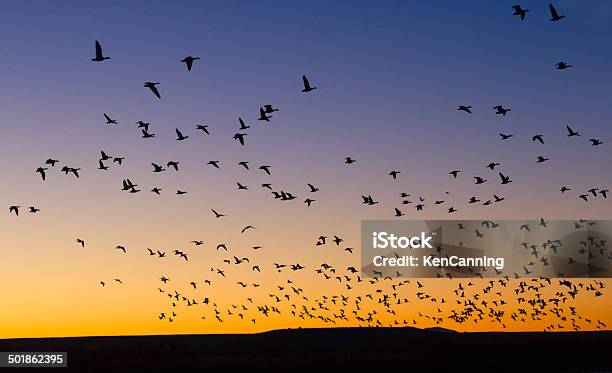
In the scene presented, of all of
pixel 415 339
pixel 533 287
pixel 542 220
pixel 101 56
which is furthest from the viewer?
pixel 415 339

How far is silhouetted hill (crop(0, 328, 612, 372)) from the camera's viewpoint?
370 feet

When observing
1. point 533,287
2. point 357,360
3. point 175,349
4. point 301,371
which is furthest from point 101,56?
point 175,349

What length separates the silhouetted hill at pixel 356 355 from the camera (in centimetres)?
11288

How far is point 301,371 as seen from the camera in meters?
110

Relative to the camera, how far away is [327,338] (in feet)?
632

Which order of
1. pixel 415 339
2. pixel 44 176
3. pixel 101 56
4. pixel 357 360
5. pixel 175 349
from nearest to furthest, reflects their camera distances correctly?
1. pixel 101 56
2. pixel 44 176
3. pixel 357 360
4. pixel 415 339
5. pixel 175 349

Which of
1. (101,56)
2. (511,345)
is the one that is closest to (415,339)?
(511,345)

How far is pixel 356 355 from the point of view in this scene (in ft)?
506

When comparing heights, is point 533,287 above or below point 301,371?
above

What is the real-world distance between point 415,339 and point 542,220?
324 ft

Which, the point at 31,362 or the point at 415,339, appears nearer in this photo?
the point at 31,362

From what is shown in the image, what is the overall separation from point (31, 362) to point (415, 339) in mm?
88068

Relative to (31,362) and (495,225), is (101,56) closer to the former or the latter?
(495,225)
